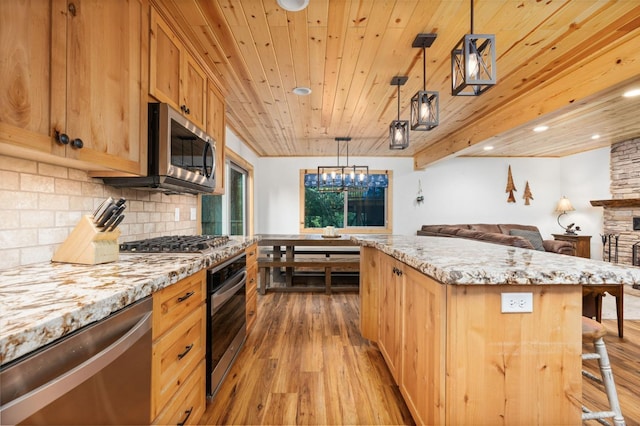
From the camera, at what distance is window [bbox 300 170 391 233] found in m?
6.65

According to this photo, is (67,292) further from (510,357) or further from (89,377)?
(510,357)

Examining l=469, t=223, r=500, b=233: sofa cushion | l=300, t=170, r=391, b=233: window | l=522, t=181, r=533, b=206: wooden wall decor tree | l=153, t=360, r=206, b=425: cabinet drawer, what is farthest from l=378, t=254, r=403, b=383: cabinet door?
l=522, t=181, r=533, b=206: wooden wall decor tree

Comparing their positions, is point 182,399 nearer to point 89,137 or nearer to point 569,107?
point 89,137

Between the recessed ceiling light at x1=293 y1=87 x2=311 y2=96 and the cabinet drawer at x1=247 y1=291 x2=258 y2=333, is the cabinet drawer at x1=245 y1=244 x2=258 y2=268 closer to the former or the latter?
the cabinet drawer at x1=247 y1=291 x2=258 y2=333

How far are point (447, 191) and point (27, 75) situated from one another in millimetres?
6719

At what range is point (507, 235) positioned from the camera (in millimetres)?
4961

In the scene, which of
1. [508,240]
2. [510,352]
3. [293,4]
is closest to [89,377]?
[510,352]

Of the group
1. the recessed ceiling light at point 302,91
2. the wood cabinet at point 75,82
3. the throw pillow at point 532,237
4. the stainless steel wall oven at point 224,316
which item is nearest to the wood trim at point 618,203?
the throw pillow at point 532,237

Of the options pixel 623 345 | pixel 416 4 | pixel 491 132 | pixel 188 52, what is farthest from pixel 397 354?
pixel 491 132

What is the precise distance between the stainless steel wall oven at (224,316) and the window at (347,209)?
4.25 metres

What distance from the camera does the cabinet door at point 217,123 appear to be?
2.62 m

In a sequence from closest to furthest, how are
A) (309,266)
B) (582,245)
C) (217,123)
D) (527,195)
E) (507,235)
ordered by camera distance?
(217,123) < (309,266) < (507,235) < (582,245) < (527,195)

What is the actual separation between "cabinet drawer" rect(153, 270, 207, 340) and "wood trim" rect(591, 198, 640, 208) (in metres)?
6.59

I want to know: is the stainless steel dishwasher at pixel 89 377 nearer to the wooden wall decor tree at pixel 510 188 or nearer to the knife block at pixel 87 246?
the knife block at pixel 87 246
